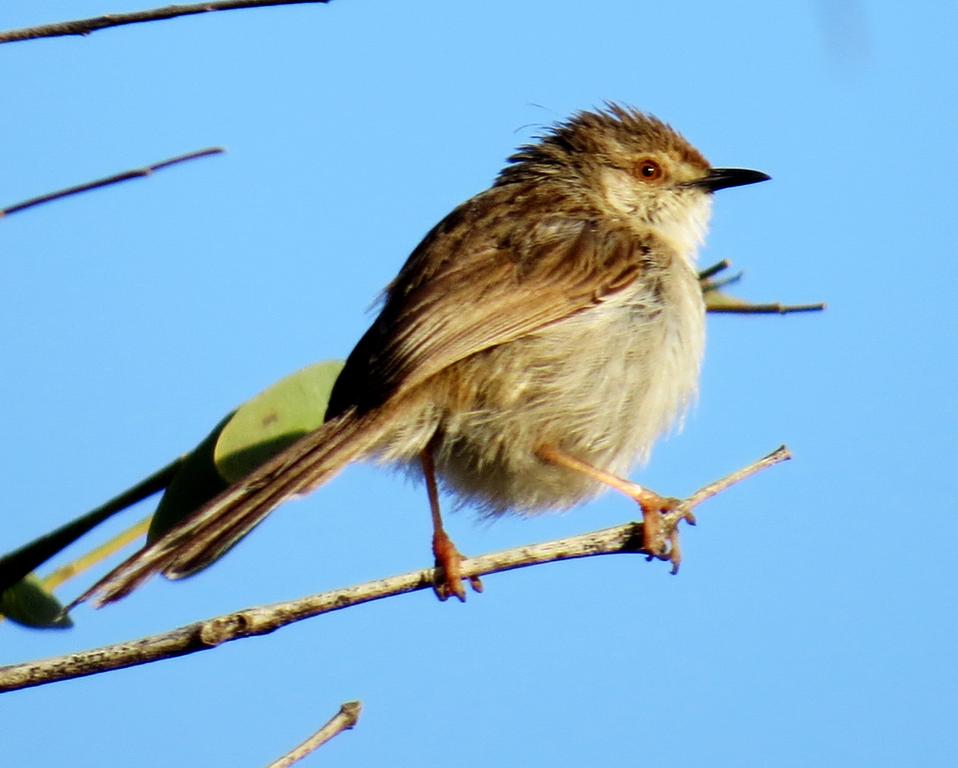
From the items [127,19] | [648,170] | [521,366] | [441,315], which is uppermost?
[127,19]

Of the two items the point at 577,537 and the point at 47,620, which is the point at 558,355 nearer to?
the point at 577,537

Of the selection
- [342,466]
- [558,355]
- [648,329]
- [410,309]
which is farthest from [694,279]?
[342,466]

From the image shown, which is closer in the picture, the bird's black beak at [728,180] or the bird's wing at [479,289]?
the bird's wing at [479,289]

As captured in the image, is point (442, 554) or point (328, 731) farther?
point (442, 554)

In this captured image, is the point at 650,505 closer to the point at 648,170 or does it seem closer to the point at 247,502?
the point at 247,502

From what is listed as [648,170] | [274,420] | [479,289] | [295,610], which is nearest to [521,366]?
[479,289]

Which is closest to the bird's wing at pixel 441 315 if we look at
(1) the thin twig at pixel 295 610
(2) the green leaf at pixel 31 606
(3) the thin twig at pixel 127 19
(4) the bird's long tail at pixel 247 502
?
(4) the bird's long tail at pixel 247 502

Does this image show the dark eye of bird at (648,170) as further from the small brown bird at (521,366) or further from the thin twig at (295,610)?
the thin twig at (295,610)
